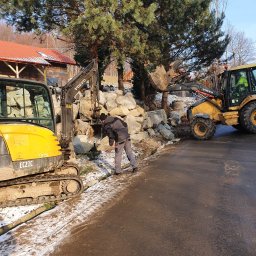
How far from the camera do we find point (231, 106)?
48.9ft

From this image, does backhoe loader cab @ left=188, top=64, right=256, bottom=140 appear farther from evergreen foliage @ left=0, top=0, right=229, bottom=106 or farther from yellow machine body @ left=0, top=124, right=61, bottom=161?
yellow machine body @ left=0, top=124, right=61, bottom=161

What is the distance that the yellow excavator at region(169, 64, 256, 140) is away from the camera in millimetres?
14484

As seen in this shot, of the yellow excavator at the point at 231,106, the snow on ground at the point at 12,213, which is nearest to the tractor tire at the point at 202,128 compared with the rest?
the yellow excavator at the point at 231,106

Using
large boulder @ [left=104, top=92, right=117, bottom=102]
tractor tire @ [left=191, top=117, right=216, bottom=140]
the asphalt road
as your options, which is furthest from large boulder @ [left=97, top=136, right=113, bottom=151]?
tractor tire @ [left=191, top=117, right=216, bottom=140]

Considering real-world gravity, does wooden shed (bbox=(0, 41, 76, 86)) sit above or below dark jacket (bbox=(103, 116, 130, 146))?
above

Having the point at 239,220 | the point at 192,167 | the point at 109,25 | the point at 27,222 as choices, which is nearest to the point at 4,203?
the point at 27,222

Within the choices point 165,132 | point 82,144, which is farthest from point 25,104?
point 165,132

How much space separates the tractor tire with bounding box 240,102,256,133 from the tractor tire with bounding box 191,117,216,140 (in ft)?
3.83

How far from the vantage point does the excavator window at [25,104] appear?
6582mm

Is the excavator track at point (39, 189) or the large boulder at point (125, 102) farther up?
the large boulder at point (125, 102)

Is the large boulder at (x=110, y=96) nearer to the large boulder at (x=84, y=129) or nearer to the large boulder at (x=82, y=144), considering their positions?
the large boulder at (x=84, y=129)

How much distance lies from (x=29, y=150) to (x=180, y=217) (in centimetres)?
295

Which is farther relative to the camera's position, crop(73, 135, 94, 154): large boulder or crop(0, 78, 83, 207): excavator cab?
crop(73, 135, 94, 154): large boulder

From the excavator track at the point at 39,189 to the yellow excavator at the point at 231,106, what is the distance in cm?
824
